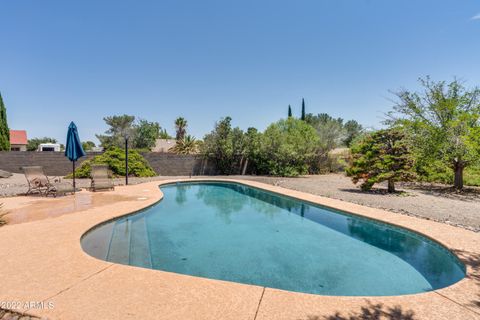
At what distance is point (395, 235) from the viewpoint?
5961 millimetres

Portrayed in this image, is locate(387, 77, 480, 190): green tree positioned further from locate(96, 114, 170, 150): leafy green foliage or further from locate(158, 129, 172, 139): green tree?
locate(158, 129, 172, 139): green tree

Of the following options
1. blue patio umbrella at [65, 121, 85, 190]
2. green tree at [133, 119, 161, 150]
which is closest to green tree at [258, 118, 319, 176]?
blue patio umbrella at [65, 121, 85, 190]

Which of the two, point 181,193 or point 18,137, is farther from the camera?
point 18,137

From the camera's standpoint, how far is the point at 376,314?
258 centimetres

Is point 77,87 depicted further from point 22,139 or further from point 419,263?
point 22,139

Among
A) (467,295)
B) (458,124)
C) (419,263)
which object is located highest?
(458,124)

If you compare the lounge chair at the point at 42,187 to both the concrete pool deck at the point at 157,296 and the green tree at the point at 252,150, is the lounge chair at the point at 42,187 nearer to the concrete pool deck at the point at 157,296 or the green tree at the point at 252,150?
the concrete pool deck at the point at 157,296

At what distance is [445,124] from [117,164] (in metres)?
19.3

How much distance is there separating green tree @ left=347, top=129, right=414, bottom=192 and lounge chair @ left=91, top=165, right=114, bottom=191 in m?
11.5

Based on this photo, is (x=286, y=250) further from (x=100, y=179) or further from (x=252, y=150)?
(x=252, y=150)

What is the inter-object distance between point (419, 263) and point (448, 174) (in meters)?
12.6

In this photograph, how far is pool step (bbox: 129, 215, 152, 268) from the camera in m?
4.47

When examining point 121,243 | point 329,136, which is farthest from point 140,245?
point 329,136

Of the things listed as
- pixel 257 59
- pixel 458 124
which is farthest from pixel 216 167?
pixel 458 124
